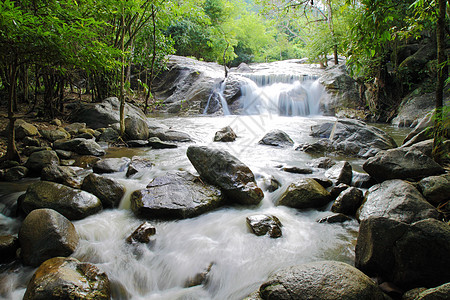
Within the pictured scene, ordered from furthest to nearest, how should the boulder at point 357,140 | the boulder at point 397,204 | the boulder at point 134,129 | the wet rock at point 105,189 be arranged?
1. the boulder at point 134,129
2. the boulder at point 357,140
3. the wet rock at point 105,189
4. the boulder at point 397,204

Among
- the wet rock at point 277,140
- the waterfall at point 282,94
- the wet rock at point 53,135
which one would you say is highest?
the waterfall at point 282,94

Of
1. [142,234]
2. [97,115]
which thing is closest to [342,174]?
[142,234]

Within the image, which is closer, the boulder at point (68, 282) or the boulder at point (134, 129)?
the boulder at point (68, 282)

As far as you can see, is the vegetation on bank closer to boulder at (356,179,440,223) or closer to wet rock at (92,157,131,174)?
boulder at (356,179,440,223)

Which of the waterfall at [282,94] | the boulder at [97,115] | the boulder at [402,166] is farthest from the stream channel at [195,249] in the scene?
the waterfall at [282,94]

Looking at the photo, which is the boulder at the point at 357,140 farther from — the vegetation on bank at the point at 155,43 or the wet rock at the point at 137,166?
the wet rock at the point at 137,166

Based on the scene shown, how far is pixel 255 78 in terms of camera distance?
1634 centimetres

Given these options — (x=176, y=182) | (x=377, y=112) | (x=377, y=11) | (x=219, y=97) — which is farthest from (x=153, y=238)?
(x=219, y=97)

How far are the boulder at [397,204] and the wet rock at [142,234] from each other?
241 cm

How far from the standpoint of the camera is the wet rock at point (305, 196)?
11.9ft

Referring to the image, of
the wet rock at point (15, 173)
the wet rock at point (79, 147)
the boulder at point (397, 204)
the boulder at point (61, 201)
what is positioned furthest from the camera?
the wet rock at point (79, 147)

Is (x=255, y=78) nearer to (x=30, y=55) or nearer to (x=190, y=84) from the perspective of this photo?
(x=190, y=84)

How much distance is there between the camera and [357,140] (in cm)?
655

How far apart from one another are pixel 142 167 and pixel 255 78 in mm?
12990
